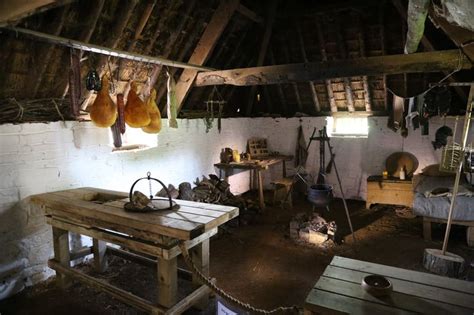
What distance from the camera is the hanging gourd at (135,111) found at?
369 centimetres

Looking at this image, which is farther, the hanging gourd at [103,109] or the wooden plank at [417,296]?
the hanging gourd at [103,109]

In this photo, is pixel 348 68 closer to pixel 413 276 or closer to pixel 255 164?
pixel 413 276

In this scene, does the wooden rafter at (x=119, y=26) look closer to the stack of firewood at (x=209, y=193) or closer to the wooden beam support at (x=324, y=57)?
the stack of firewood at (x=209, y=193)

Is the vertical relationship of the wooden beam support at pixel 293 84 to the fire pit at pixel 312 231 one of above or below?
above

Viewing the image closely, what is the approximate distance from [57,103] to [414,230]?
565 centimetres

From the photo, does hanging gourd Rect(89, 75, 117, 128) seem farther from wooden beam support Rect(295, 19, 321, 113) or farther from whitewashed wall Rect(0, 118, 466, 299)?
wooden beam support Rect(295, 19, 321, 113)

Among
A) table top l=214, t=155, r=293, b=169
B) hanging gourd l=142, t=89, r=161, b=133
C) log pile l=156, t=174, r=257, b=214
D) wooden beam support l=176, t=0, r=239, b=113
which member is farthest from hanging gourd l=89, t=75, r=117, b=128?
table top l=214, t=155, r=293, b=169

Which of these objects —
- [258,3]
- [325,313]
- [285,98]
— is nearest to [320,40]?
[258,3]

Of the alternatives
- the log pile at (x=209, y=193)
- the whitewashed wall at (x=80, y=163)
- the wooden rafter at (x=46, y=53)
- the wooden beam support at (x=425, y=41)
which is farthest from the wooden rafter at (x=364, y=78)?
the wooden rafter at (x=46, y=53)

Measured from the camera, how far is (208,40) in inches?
187

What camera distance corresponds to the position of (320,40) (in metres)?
6.04

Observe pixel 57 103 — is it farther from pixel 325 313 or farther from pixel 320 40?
pixel 320 40

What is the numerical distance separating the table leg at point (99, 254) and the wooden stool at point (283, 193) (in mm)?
3770

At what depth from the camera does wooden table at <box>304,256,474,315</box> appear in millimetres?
1809
